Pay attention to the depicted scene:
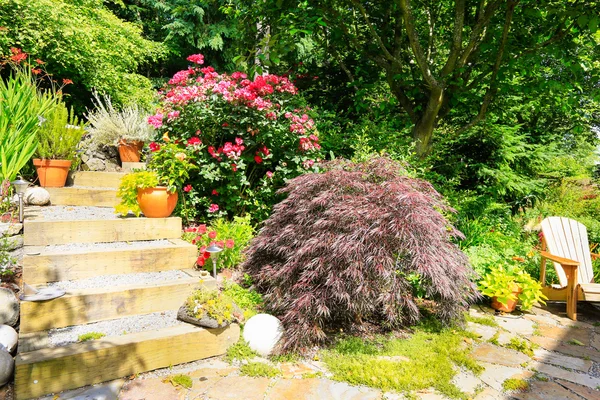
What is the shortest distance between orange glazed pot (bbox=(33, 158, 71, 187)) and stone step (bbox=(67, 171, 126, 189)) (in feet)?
0.95

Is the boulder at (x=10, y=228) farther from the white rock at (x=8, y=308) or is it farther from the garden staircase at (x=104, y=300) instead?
the white rock at (x=8, y=308)

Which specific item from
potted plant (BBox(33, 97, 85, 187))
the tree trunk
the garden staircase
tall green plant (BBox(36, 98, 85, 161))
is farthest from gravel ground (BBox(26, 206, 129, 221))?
the tree trunk

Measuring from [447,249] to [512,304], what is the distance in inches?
54.1

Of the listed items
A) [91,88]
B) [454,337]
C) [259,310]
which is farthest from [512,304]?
[91,88]

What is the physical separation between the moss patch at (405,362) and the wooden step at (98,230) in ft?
6.00

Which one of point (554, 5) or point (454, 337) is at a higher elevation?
point (554, 5)

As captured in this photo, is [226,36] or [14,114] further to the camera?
[226,36]

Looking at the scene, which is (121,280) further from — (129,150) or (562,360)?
(562,360)

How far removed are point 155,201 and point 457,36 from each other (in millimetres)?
3531

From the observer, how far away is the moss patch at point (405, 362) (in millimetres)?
2205

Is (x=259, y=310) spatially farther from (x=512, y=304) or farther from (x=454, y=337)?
(x=512, y=304)

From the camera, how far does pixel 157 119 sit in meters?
3.90

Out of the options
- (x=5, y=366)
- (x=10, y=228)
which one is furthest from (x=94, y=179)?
(x=5, y=366)

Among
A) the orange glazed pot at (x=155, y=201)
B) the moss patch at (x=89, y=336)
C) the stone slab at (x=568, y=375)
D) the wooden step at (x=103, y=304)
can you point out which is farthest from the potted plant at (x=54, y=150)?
the stone slab at (x=568, y=375)
